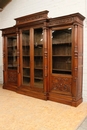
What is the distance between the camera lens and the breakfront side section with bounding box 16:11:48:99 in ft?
11.5

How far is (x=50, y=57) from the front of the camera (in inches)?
138

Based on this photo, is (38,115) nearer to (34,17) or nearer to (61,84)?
(61,84)

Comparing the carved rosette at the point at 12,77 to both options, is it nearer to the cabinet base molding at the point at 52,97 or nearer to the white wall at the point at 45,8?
the cabinet base molding at the point at 52,97

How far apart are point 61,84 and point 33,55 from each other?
1.14 m

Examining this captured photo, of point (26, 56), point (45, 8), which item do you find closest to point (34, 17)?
point (45, 8)

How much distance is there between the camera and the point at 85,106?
3.10 meters

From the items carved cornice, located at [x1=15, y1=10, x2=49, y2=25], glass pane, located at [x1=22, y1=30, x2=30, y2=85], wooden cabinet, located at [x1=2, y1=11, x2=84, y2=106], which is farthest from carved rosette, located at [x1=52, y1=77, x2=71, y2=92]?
carved cornice, located at [x1=15, y1=10, x2=49, y2=25]

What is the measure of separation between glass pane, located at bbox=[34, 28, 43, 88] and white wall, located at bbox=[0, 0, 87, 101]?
773 mm

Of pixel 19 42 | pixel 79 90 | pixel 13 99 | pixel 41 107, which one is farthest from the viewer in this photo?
pixel 19 42

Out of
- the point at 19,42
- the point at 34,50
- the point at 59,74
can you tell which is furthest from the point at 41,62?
the point at 19,42

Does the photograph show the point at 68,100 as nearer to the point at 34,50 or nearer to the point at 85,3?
the point at 34,50

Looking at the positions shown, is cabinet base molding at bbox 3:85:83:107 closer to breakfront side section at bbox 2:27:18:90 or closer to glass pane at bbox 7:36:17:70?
breakfront side section at bbox 2:27:18:90

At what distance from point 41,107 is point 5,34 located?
2.82 meters

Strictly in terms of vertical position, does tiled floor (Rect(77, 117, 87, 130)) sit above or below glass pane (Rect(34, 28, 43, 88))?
below
